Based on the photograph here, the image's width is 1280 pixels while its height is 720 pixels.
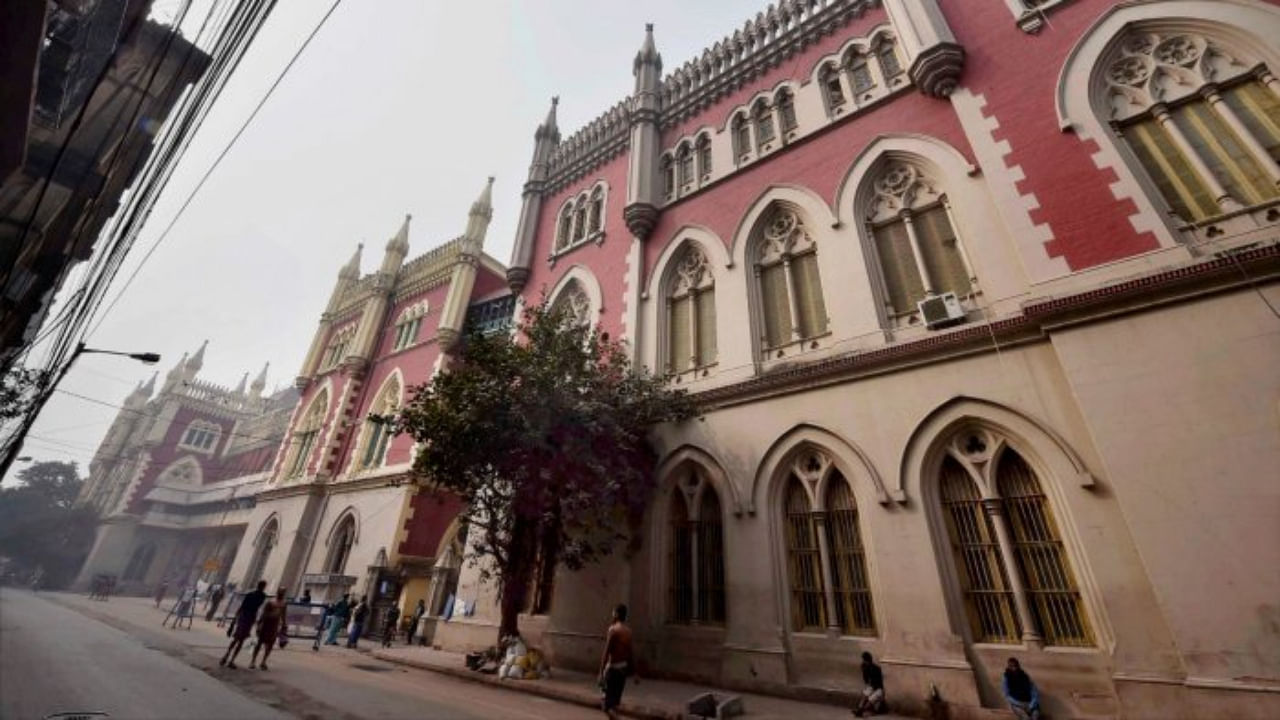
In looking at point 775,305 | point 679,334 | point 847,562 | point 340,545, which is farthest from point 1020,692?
point 340,545

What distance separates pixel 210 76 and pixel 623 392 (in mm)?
7917

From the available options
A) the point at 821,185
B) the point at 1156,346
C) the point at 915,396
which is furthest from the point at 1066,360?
the point at 821,185

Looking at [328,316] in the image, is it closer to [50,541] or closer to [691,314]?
[691,314]

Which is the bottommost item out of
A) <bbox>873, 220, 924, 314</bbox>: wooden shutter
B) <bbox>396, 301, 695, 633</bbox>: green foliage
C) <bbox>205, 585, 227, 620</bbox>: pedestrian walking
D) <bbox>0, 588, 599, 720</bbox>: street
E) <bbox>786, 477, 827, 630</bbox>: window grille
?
<bbox>0, 588, 599, 720</bbox>: street

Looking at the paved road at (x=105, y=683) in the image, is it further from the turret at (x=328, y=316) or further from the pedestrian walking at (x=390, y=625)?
the turret at (x=328, y=316)

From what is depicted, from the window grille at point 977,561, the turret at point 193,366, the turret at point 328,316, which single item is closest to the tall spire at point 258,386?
the turret at point 193,366

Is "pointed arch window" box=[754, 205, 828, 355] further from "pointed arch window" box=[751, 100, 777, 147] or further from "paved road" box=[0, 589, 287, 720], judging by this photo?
"paved road" box=[0, 589, 287, 720]

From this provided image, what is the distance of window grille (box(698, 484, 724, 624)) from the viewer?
33.1ft

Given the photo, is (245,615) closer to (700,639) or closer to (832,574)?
(700,639)

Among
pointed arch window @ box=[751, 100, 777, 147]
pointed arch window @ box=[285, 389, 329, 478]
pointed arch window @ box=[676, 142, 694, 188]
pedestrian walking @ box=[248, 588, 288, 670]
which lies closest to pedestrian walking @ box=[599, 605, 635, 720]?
pedestrian walking @ box=[248, 588, 288, 670]

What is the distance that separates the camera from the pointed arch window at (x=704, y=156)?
15.0 metres

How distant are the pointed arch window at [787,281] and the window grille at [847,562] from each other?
336 cm

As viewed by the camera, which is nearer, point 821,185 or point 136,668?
point 136,668

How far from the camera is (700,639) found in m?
9.71
